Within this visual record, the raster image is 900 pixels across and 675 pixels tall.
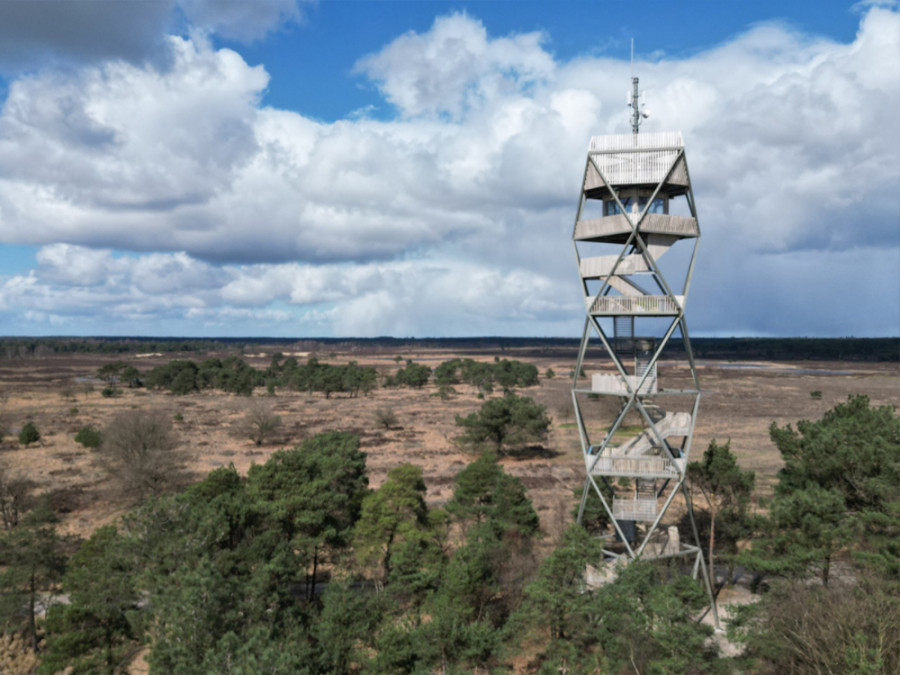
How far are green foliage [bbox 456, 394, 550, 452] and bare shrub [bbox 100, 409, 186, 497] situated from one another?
94.9ft

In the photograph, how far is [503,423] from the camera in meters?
62.3

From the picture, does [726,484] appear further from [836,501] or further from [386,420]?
[386,420]

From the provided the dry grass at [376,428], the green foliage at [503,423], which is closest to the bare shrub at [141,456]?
the dry grass at [376,428]

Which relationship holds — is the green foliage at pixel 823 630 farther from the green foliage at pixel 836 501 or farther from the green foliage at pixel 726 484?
the green foliage at pixel 726 484

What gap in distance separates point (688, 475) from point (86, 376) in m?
193

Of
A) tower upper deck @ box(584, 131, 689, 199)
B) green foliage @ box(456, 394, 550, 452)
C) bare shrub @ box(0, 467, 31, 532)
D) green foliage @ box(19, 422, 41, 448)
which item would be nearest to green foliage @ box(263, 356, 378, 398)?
green foliage @ box(19, 422, 41, 448)

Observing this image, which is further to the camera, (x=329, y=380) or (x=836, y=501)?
(x=329, y=380)

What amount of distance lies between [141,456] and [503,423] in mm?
35364

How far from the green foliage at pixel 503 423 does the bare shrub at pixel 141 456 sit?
28928mm

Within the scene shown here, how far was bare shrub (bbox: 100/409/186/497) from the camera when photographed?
136 ft

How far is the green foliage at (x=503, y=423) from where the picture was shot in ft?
203

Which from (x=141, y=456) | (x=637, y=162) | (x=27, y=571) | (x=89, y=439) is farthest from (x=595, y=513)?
(x=89, y=439)

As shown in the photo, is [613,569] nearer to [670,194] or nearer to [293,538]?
[293,538]

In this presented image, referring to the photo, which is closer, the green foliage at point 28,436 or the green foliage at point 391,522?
the green foliage at point 391,522
